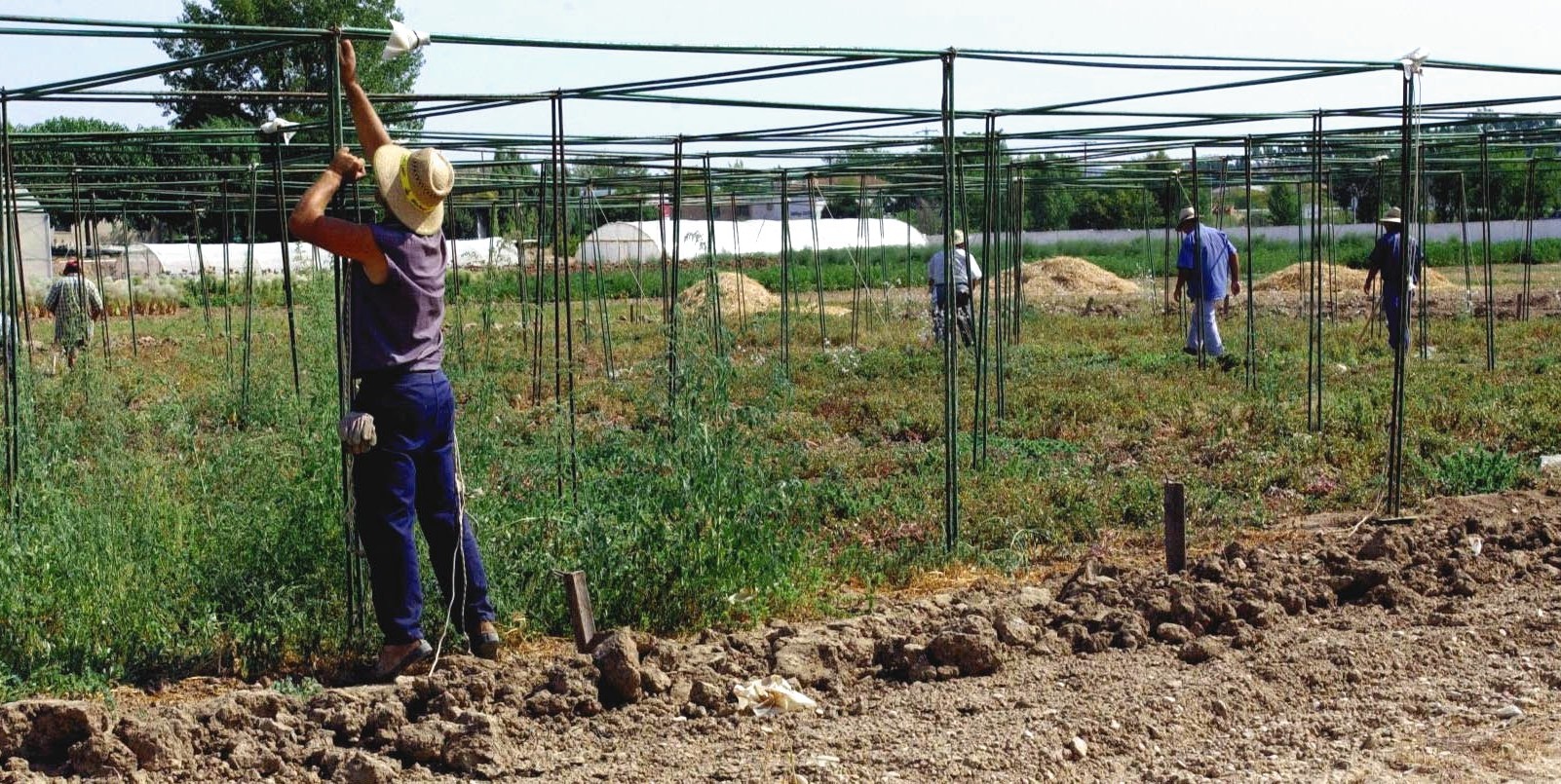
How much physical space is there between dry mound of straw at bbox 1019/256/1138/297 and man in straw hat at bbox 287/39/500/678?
2609cm

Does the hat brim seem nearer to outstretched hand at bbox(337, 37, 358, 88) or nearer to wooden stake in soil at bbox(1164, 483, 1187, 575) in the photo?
outstretched hand at bbox(337, 37, 358, 88)

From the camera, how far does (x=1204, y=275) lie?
15781mm

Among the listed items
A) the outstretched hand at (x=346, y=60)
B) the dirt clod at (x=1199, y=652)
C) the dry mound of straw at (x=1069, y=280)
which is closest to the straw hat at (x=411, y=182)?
the outstretched hand at (x=346, y=60)

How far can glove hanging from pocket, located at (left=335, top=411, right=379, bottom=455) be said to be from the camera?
211 inches

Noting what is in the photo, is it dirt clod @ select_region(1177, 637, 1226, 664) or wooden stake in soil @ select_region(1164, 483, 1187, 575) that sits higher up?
wooden stake in soil @ select_region(1164, 483, 1187, 575)

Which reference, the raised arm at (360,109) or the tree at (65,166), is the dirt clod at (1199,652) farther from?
the tree at (65,166)

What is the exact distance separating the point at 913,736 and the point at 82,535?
3.59m

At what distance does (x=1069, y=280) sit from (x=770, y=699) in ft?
92.7

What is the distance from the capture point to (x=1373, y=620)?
625 centimetres

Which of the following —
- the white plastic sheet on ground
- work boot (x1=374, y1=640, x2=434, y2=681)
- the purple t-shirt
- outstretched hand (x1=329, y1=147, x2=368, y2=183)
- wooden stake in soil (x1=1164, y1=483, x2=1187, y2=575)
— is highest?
outstretched hand (x1=329, y1=147, x2=368, y2=183)

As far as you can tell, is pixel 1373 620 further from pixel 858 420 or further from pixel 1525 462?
pixel 858 420

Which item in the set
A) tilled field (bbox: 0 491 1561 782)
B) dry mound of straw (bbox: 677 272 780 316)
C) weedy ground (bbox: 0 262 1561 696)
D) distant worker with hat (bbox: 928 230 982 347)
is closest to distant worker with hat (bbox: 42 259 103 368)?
weedy ground (bbox: 0 262 1561 696)

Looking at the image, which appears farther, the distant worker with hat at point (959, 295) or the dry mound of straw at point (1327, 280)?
the dry mound of straw at point (1327, 280)

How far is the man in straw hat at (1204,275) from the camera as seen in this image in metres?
15.3
